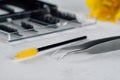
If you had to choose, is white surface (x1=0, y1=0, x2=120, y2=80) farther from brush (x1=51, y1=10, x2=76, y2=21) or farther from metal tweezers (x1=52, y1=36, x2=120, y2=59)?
brush (x1=51, y1=10, x2=76, y2=21)

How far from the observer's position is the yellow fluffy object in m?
0.77

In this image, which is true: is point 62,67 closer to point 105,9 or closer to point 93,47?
point 93,47

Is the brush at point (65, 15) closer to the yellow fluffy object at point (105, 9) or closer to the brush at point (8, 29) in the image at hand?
the yellow fluffy object at point (105, 9)

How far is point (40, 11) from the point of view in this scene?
0.78 metres

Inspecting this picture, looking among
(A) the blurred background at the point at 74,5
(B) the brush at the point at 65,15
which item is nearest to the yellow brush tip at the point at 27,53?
(B) the brush at the point at 65,15

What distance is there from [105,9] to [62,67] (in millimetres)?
297

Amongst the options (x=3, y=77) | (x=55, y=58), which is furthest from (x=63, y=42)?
(x=3, y=77)

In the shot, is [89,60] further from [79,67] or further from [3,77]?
[3,77]

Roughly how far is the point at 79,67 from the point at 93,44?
0.08 metres

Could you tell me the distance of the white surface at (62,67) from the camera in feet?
1.67

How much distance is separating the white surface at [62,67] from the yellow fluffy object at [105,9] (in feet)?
0.59

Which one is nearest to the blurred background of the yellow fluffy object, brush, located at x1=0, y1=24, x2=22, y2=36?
the yellow fluffy object

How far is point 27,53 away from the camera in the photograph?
57 centimetres

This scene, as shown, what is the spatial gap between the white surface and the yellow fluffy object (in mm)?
180
